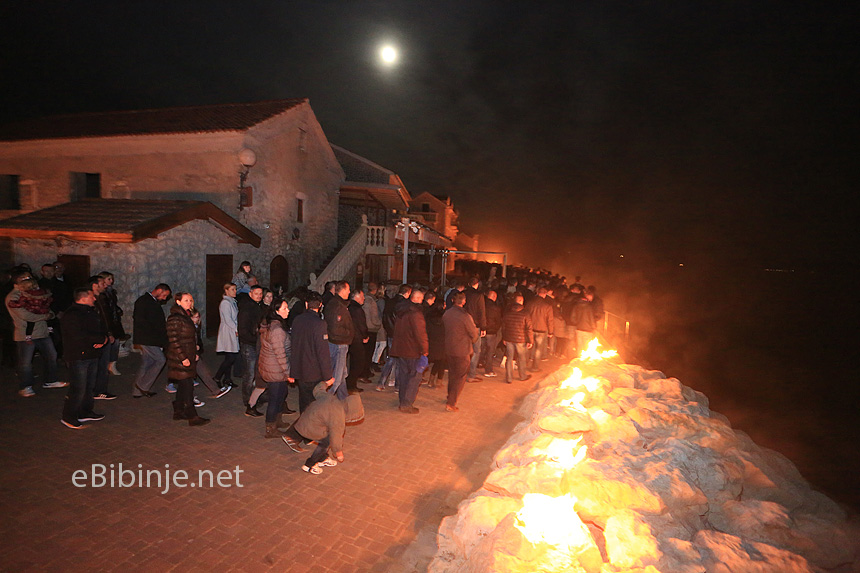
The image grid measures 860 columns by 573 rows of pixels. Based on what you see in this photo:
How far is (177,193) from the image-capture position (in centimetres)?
1373

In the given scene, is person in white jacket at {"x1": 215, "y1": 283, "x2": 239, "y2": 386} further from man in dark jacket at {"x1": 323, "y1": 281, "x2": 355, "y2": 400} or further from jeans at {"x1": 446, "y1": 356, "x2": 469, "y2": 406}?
jeans at {"x1": 446, "y1": 356, "x2": 469, "y2": 406}

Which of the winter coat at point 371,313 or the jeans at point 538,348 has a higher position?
the winter coat at point 371,313

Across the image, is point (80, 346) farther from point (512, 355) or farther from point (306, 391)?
point (512, 355)

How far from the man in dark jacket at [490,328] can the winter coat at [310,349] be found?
477 centimetres

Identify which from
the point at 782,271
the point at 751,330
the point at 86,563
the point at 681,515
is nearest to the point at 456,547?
the point at 681,515

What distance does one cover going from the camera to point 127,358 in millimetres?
9609

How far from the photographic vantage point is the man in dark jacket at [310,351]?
533 centimetres

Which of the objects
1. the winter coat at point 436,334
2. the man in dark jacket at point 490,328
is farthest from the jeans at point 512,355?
the winter coat at point 436,334

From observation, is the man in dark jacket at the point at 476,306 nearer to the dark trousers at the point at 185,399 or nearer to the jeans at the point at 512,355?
the jeans at the point at 512,355

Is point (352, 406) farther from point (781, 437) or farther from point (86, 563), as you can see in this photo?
point (781, 437)

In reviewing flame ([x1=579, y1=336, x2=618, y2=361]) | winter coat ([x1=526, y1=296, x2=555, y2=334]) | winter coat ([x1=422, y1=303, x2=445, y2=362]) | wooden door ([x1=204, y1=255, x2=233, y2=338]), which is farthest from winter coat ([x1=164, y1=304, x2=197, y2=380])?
flame ([x1=579, y1=336, x2=618, y2=361])

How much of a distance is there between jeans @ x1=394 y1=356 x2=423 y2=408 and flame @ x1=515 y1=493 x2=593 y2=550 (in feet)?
11.6

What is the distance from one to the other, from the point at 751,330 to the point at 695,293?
1410 inches

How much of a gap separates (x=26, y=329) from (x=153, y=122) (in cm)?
1138
